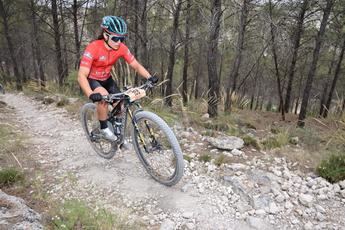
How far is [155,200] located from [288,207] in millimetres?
1552

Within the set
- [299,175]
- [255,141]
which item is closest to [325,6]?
[255,141]

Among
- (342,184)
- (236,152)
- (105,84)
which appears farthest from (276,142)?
(105,84)

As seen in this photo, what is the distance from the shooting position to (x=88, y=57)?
3.44m

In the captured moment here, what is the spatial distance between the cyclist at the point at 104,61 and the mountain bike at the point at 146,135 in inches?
5.5

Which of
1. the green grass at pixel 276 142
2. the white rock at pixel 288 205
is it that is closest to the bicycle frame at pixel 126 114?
the white rock at pixel 288 205

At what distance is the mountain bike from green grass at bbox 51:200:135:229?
906mm

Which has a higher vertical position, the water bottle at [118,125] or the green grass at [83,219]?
the water bottle at [118,125]

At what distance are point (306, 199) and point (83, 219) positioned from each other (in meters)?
2.50

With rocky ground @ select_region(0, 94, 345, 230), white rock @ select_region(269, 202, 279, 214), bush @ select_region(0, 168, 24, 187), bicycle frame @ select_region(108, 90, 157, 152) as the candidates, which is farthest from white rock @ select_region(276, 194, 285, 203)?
bush @ select_region(0, 168, 24, 187)

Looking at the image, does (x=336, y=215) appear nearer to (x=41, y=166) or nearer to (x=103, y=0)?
(x=41, y=166)

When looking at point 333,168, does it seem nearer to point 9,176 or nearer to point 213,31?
point 213,31

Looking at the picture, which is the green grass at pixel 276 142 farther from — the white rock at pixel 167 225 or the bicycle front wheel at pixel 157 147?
the white rock at pixel 167 225

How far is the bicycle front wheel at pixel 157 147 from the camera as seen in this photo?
10.2 ft

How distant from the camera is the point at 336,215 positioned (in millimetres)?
2885
